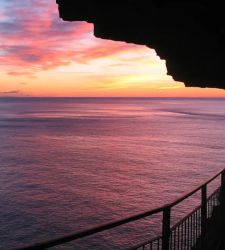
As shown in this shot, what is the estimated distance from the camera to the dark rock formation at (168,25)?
5.40 meters

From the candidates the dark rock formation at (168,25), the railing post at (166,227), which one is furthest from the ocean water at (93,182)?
the railing post at (166,227)

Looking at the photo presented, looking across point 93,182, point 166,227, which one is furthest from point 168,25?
point 93,182

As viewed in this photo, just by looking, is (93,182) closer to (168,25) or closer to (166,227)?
(168,25)

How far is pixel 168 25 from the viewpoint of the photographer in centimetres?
666

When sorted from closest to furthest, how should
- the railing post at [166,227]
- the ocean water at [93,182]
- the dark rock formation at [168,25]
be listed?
the railing post at [166,227] → the dark rock formation at [168,25] → the ocean water at [93,182]

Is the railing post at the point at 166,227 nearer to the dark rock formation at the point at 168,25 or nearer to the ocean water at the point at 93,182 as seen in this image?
the dark rock formation at the point at 168,25

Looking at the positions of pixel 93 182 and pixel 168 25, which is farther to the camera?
pixel 93 182

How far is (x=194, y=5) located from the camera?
498 cm

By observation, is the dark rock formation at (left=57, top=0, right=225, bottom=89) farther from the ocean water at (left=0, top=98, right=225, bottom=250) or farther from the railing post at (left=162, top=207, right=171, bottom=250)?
the ocean water at (left=0, top=98, right=225, bottom=250)

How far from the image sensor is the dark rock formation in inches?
213

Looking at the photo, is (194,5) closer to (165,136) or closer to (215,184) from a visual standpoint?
(215,184)

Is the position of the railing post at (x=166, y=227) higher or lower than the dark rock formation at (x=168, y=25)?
lower

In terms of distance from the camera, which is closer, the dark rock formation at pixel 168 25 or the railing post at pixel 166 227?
→ the railing post at pixel 166 227

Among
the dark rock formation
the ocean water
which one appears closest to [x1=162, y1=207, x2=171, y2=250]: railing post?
the dark rock formation
